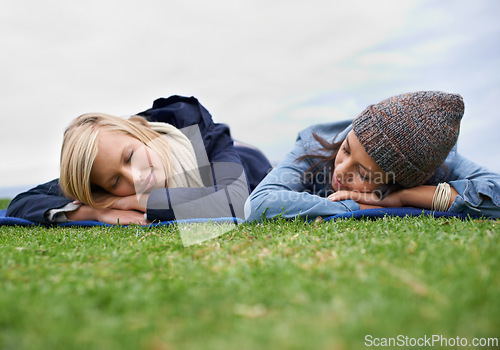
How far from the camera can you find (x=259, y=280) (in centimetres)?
140

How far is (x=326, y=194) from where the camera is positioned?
348cm

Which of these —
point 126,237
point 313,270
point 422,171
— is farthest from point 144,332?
point 422,171

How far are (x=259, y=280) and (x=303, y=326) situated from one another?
366mm

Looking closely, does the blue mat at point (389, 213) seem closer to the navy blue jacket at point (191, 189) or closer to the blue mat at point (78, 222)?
the blue mat at point (78, 222)

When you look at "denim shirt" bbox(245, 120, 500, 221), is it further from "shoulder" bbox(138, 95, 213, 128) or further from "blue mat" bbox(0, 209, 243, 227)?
"shoulder" bbox(138, 95, 213, 128)

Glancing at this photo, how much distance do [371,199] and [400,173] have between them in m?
0.33

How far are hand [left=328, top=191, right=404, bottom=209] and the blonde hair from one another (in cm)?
142

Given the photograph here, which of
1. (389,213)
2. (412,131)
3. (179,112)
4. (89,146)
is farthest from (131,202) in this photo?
(412,131)

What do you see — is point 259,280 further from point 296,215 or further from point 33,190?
point 33,190

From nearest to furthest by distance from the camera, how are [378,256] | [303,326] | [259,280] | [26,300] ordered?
[303,326], [26,300], [259,280], [378,256]

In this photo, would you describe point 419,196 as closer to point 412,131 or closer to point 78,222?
A: point 412,131

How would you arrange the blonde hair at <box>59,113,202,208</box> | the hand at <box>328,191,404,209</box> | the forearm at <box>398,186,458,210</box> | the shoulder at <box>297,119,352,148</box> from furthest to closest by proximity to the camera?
the shoulder at <box>297,119,352,148</box> < the blonde hair at <box>59,113,202,208</box> < the hand at <box>328,191,404,209</box> < the forearm at <box>398,186,458,210</box>

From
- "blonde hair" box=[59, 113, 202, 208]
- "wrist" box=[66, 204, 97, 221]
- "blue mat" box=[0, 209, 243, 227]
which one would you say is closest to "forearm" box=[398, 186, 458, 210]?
"blue mat" box=[0, 209, 243, 227]

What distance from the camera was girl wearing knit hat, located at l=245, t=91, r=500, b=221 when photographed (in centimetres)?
274
